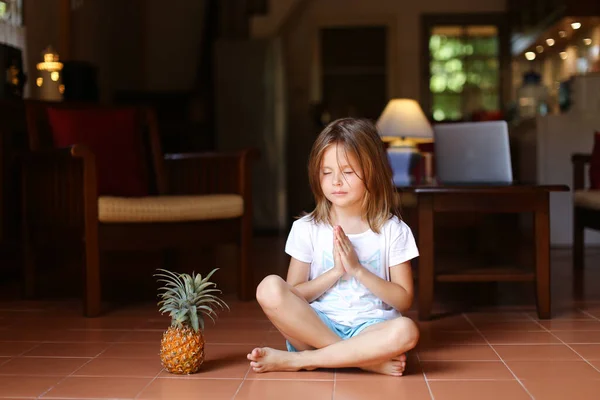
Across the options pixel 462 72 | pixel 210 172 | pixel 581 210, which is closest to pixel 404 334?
pixel 210 172

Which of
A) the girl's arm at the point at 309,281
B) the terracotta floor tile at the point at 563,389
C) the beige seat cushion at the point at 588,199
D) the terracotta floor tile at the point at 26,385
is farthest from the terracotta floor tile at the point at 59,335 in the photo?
the beige seat cushion at the point at 588,199

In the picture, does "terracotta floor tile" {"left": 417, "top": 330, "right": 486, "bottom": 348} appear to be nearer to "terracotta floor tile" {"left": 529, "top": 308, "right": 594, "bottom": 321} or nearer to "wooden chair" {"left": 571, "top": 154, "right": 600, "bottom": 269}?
"terracotta floor tile" {"left": 529, "top": 308, "right": 594, "bottom": 321}

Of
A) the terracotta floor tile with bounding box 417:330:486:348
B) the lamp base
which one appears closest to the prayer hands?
the terracotta floor tile with bounding box 417:330:486:348

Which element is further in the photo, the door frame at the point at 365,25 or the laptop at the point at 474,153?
the door frame at the point at 365,25

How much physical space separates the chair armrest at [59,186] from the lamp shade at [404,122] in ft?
6.26

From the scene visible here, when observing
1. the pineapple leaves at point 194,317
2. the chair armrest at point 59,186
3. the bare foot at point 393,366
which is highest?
the chair armrest at point 59,186

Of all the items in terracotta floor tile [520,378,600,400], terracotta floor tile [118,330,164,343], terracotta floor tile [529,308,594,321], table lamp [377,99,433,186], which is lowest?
terracotta floor tile [529,308,594,321]

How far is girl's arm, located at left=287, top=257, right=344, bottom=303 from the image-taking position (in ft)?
7.40

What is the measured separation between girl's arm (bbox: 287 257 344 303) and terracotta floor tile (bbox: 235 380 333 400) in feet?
0.89

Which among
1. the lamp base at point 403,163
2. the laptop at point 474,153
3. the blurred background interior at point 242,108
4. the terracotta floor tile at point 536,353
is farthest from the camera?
the lamp base at point 403,163

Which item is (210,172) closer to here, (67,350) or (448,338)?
(67,350)

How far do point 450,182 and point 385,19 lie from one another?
607 cm

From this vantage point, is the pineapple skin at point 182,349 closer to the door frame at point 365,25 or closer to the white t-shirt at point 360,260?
the white t-shirt at point 360,260

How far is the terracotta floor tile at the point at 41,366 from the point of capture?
2326 mm
